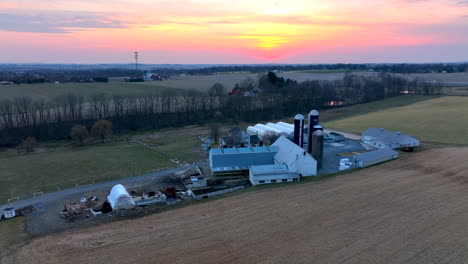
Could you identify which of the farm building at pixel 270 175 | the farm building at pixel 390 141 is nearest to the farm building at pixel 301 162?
the farm building at pixel 270 175

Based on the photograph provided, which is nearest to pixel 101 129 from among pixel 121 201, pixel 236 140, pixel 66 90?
pixel 236 140

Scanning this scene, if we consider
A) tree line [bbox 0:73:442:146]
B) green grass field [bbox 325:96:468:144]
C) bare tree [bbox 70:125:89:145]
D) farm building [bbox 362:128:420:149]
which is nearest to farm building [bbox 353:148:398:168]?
farm building [bbox 362:128:420:149]

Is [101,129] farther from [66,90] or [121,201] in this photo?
[66,90]

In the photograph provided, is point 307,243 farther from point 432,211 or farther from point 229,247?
point 432,211

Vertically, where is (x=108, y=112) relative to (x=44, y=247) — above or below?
above

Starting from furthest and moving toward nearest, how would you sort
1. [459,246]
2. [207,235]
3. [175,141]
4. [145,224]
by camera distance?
[175,141]
[145,224]
[207,235]
[459,246]

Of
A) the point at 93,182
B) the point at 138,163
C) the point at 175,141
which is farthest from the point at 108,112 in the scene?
the point at 93,182

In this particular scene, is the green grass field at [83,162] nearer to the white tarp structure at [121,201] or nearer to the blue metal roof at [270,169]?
the white tarp structure at [121,201]
